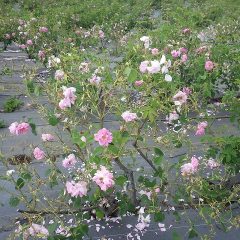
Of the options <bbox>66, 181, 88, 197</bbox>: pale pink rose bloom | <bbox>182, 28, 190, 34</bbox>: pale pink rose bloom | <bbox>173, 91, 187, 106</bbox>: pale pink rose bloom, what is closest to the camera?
<bbox>66, 181, 88, 197</bbox>: pale pink rose bloom

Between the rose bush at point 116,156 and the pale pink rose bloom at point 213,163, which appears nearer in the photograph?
the rose bush at point 116,156

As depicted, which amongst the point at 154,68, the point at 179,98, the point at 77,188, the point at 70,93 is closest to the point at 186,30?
the point at 179,98

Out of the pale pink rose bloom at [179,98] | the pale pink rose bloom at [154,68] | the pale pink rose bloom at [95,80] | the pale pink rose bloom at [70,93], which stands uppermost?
the pale pink rose bloom at [154,68]

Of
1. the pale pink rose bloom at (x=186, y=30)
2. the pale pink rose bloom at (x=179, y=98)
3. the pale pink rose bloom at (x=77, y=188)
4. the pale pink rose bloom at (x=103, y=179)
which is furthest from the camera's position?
the pale pink rose bloom at (x=186, y=30)

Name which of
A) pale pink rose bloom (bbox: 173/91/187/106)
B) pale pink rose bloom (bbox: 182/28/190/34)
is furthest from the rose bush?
pale pink rose bloom (bbox: 182/28/190/34)

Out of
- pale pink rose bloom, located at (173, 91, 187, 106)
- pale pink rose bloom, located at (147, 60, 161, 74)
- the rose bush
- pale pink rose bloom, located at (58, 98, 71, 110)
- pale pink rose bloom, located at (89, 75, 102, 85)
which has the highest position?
pale pink rose bloom, located at (147, 60, 161, 74)

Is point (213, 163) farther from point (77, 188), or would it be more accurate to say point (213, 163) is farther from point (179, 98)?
point (77, 188)

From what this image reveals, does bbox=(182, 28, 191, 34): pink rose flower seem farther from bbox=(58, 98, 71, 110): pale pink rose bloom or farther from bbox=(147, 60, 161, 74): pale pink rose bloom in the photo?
bbox=(58, 98, 71, 110): pale pink rose bloom

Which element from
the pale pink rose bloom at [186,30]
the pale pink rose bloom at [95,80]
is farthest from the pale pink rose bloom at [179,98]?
the pale pink rose bloom at [186,30]

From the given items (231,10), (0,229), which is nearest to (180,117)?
(0,229)

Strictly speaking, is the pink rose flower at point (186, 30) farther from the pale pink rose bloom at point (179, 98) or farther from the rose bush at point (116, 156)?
the pale pink rose bloom at point (179, 98)

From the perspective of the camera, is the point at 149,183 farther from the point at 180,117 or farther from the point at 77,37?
the point at 77,37

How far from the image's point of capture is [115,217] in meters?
2.61

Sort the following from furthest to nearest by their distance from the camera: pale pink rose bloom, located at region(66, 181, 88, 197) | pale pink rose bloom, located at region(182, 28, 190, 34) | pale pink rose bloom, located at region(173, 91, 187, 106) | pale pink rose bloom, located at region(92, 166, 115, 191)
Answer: pale pink rose bloom, located at region(182, 28, 190, 34) < pale pink rose bloom, located at region(173, 91, 187, 106) < pale pink rose bloom, located at region(66, 181, 88, 197) < pale pink rose bloom, located at region(92, 166, 115, 191)
